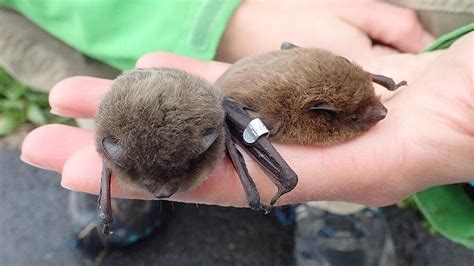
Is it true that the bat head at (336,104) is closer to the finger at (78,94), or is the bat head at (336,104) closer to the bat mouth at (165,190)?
the bat mouth at (165,190)

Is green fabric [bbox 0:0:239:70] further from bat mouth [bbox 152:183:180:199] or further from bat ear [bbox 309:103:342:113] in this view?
bat mouth [bbox 152:183:180:199]

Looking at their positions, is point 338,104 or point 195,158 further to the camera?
point 338,104

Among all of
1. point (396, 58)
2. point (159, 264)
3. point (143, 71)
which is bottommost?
point (159, 264)

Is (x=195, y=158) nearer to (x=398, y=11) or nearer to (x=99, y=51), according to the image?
(x=99, y=51)

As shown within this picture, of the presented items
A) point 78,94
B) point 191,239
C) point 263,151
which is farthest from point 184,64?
point 191,239

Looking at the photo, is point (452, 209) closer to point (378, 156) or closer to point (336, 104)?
point (378, 156)

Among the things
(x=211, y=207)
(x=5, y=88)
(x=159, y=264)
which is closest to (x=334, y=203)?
(x=211, y=207)
